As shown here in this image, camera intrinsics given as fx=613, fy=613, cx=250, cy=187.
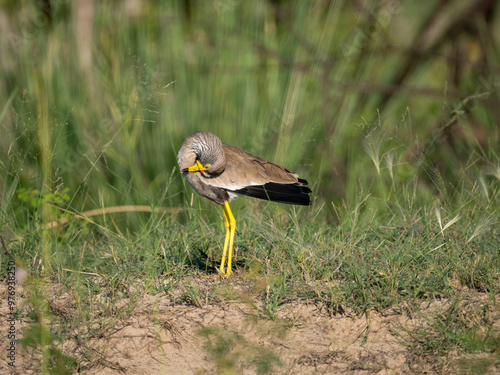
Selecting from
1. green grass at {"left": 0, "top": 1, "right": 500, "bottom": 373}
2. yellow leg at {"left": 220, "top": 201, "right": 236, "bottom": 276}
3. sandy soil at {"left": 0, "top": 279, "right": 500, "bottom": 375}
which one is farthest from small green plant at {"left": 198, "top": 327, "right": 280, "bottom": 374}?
green grass at {"left": 0, "top": 1, "right": 500, "bottom": 373}

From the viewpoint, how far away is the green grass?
332 centimetres

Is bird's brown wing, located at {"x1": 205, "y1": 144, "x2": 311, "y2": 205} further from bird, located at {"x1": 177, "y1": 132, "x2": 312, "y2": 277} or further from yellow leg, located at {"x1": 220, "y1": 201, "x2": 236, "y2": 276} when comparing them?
yellow leg, located at {"x1": 220, "y1": 201, "x2": 236, "y2": 276}

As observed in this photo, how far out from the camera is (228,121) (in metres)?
4.37

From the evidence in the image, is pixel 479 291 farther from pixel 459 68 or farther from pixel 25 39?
pixel 25 39

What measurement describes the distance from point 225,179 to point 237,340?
2.98 feet

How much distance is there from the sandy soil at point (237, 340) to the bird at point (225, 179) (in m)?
0.42

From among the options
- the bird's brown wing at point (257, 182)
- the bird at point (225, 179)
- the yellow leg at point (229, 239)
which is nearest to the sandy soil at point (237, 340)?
the yellow leg at point (229, 239)

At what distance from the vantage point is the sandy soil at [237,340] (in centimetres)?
226

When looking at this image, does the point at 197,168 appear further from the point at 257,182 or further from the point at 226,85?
the point at 226,85

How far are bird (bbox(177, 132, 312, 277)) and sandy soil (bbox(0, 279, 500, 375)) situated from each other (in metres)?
0.42

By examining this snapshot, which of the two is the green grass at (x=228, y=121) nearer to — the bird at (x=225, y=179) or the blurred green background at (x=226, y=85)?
the blurred green background at (x=226, y=85)

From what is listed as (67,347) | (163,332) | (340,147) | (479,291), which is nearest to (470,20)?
(340,147)

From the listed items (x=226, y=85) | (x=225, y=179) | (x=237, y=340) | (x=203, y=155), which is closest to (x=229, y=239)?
(x=225, y=179)

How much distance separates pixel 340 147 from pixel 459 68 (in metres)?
1.43
